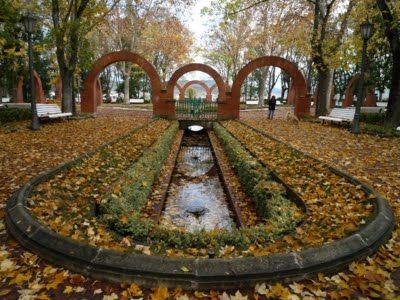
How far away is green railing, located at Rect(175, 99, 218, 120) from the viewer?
23.1m

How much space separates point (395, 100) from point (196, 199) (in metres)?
11.0

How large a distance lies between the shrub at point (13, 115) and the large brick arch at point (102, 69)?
5245 mm

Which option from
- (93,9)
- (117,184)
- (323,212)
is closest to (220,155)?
(117,184)

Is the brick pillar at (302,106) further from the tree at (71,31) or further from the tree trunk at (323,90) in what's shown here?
the tree at (71,31)

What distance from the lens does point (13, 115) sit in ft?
53.6

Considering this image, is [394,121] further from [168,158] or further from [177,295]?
[177,295]

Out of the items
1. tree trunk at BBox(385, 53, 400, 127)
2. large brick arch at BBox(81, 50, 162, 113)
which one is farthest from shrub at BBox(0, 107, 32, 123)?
tree trunk at BBox(385, 53, 400, 127)

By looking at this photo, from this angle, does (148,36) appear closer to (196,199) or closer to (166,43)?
(166,43)

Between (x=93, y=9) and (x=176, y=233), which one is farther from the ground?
(x=93, y=9)

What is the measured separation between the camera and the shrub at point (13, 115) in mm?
15961

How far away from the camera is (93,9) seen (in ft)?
54.5

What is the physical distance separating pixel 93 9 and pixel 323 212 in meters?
15.9

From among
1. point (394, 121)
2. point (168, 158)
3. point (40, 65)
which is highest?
point (40, 65)

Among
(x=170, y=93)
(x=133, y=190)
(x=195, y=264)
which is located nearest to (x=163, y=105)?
(x=170, y=93)
